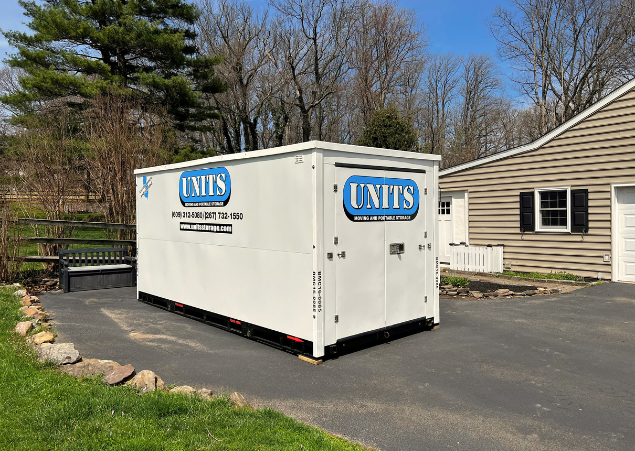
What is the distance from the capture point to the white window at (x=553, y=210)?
38.7 feet

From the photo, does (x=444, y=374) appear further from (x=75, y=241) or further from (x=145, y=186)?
(x=75, y=241)

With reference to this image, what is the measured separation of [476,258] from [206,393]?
10.3 meters

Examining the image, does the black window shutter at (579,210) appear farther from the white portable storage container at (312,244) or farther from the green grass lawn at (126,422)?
the green grass lawn at (126,422)

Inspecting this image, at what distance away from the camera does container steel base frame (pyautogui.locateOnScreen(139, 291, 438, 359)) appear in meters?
5.77

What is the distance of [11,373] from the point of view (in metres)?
4.47

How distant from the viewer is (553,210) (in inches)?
474

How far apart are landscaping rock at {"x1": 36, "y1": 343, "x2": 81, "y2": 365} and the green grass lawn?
0.48 metres

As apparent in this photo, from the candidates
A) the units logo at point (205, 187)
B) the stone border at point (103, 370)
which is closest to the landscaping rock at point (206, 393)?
the stone border at point (103, 370)

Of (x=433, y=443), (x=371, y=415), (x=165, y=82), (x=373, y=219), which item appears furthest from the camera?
(x=165, y=82)

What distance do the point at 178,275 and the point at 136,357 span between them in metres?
2.46

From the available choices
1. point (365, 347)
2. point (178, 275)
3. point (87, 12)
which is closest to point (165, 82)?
point (87, 12)

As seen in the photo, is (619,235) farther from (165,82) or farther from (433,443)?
(165,82)

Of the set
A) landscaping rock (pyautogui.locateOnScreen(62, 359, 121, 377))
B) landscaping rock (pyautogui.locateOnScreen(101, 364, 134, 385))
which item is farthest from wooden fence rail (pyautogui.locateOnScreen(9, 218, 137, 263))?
landscaping rock (pyautogui.locateOnScreen(101, 364, 134, 385))

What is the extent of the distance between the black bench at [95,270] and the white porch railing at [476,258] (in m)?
8.63
